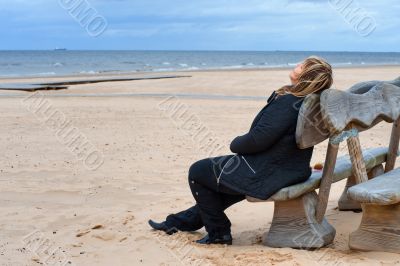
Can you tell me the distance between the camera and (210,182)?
4852 mm

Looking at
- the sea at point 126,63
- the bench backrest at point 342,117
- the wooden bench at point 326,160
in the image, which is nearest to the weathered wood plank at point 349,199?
the wooden bench at point 326,160

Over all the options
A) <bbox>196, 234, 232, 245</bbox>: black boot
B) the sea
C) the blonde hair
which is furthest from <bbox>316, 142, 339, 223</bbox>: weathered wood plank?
the sea

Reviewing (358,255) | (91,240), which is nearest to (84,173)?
(91,240)

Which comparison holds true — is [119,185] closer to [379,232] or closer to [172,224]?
[172,224]

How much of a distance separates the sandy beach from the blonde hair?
120 cm

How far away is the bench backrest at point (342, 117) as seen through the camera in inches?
176

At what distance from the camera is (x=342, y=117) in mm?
4520

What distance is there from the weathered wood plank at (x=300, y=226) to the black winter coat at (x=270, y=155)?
0.22 metres

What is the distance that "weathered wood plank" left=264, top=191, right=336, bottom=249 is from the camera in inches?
188

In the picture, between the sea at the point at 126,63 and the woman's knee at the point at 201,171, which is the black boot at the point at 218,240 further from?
the sea at the point at 126,63

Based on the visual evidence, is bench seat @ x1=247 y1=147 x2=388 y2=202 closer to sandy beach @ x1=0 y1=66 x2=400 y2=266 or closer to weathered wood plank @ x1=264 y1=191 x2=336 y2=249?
weathered wood plank @ x1=264 y1=191 x2=336 y2=249

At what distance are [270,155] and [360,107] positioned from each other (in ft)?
2.50

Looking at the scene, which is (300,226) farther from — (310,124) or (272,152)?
(310,124)

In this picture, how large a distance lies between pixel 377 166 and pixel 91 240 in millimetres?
2752
